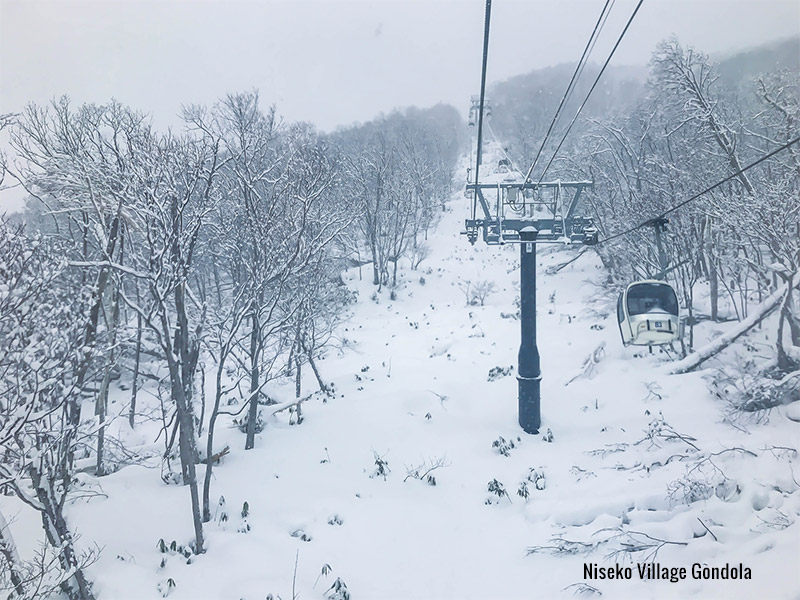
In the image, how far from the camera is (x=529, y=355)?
432 inches

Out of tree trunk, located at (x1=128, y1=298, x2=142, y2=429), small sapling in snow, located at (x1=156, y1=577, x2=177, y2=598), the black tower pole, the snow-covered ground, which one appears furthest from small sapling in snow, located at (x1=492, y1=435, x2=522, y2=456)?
tree trunk, located at (x1=128, y1=298, x2=142, y2=429)

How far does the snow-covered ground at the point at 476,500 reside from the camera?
20.7 ft

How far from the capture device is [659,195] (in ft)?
49.9

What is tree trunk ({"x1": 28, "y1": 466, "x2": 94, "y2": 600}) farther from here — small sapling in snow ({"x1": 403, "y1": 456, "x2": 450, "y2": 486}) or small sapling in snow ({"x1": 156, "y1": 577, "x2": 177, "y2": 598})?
small sapling in snow ({"x1": 403, "y1": 456, "x2": 450, "y2": 486})

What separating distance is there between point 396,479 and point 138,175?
7.34 m

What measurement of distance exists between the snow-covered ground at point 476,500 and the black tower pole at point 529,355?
0.56 meters

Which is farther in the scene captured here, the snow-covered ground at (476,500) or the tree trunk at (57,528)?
the snow-covered ground at (476,500)

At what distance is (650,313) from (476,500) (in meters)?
4.97

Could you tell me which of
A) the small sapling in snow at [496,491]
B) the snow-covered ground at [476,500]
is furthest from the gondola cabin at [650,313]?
the small sapling in snow at [496,491]

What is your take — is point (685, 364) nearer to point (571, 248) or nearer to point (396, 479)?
point (396, 479)

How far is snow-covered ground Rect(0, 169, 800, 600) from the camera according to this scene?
6312 mm

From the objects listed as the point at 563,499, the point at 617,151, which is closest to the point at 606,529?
the point at 563,499

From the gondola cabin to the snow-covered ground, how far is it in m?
2.13

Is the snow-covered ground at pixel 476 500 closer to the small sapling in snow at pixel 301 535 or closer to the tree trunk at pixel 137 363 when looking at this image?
the small sapling in snow at pixel 301 535
